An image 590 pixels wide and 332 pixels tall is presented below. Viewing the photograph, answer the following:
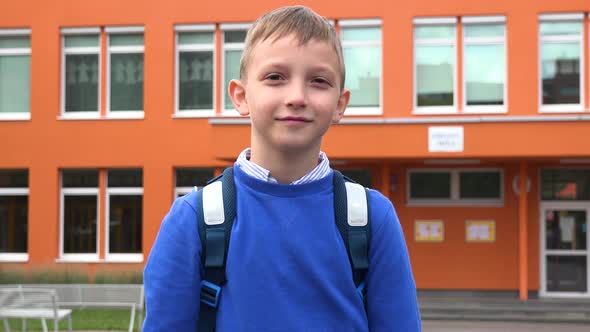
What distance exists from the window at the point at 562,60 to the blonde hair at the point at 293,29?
642 inches

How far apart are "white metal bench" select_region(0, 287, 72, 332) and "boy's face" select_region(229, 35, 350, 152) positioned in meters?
9.10

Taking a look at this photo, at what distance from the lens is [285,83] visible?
1.82m

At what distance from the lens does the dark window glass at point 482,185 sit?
1802 cm

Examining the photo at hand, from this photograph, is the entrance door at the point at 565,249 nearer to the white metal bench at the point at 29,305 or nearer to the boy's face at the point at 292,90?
the white metal bench at the point at 29,305

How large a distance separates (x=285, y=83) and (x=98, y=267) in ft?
57.8

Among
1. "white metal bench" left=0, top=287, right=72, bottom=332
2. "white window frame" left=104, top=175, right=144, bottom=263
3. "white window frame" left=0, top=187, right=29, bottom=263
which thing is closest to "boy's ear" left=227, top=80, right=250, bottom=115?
"white metal bench" left=0, top=287, right=72, bottom=332

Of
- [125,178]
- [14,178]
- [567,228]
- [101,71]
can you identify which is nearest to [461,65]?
[567,228]

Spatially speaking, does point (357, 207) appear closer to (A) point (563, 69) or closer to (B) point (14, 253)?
(A) point (563, 69)

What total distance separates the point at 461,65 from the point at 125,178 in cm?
800

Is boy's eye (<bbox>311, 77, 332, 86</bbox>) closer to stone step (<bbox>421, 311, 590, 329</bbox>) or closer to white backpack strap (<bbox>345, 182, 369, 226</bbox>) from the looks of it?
white backpack strap (<bbox>345, 182, 369, 226</bbox>)

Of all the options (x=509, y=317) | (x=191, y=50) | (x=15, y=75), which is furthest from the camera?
(x=15, y=75)

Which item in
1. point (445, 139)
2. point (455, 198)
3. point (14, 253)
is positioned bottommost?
point (14, 253)

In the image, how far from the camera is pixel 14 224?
1923 cm

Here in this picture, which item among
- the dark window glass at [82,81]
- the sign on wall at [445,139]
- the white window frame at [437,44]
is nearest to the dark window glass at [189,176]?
the dark window glass at [82,81]
